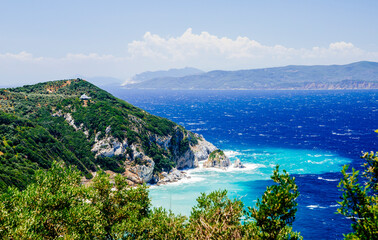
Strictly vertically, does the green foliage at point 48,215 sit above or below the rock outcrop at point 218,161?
above

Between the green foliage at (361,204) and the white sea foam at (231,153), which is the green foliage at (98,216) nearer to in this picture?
the green foliage at (361,204)

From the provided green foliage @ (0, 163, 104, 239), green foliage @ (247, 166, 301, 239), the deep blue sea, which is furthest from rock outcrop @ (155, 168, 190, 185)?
green foliage @ (247, 166, 301, 239)

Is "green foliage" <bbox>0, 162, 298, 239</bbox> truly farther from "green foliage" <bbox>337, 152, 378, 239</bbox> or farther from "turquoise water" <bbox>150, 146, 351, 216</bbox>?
"turquoise water" <bbox>150, 146, 351, 216</bbox>

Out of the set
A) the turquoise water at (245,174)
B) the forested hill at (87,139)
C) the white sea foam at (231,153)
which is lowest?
the turquoise water at (245,174)

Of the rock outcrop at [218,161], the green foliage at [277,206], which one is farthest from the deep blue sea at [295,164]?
the green foliage at [277,206]

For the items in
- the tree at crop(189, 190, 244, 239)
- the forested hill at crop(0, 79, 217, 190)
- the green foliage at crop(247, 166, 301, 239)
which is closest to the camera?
the green foliage at crop(247, 166, 301, 239)

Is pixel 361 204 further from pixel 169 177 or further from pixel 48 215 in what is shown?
pixel 169 177

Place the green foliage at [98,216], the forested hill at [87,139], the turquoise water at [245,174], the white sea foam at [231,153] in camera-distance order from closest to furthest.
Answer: the green foliage at [98,216] → the forested hill at [87,139] → the turquoise water at [245,174] → the white sea foam at [231,153]

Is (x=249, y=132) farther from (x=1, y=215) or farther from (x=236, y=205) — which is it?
(x=1, y=215)

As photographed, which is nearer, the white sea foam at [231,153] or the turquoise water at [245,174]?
the turquoise water at [245,174]
